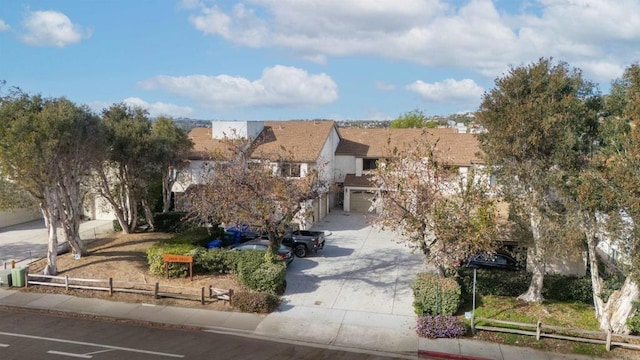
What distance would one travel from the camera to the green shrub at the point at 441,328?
15734 mm

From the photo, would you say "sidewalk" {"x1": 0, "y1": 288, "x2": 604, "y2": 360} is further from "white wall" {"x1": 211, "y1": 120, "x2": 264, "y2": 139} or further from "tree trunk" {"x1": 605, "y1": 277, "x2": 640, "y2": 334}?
"white wall" {"x1": 211, "y1": 120, "x2": 264, "y2": 139}

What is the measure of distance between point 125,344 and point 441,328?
409 inches

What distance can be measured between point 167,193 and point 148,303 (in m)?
13.9

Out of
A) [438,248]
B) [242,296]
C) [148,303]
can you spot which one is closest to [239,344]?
[242,296]

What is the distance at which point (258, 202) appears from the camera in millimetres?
19422

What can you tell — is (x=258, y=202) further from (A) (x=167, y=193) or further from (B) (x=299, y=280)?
(A) (x=167, y=193)

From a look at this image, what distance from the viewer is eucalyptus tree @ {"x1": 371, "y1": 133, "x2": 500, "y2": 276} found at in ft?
54.7

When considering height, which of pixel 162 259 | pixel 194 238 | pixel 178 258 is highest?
pixel 194 238

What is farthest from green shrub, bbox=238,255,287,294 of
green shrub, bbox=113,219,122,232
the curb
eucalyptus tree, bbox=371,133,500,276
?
green shrub, bbox=113,219,122,232

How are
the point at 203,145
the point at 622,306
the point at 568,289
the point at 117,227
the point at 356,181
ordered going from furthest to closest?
the point at 356,181 → the point at 203,145 → the point at 117,227 → the point at 568,289 → the point at 622,306

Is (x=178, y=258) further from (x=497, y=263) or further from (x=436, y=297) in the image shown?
(x=497, y=263)

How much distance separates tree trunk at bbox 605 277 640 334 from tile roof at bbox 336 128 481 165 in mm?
19672

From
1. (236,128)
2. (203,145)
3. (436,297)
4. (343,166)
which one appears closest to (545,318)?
(436,297)

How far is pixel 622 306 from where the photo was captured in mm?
16047
